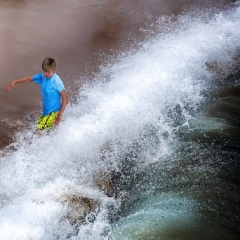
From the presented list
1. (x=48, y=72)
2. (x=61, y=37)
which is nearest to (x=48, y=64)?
(x=48, y=72)

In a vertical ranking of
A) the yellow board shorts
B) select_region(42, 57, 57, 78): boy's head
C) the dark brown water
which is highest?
the dark brown water

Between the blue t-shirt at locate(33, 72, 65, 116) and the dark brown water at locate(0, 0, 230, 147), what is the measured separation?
46.3 inches

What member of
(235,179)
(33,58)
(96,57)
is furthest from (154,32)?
(235,179)

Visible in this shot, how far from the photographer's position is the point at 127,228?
4125mm

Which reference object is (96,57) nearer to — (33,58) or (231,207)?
(33,58)

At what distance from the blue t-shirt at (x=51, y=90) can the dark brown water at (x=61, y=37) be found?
1.17 meters

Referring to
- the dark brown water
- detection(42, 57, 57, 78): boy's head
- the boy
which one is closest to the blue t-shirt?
the boy

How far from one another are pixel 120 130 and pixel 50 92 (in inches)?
68.5

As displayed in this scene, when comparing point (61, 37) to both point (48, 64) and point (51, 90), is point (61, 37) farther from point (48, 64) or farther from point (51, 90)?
point (48, 64)

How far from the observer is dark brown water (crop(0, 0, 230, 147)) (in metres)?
6.30

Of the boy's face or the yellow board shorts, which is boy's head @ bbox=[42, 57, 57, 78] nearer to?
the boy's face

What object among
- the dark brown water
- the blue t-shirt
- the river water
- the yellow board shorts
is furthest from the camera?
the dark brown water

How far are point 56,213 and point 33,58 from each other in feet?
13.9

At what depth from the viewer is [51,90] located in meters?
4.54
